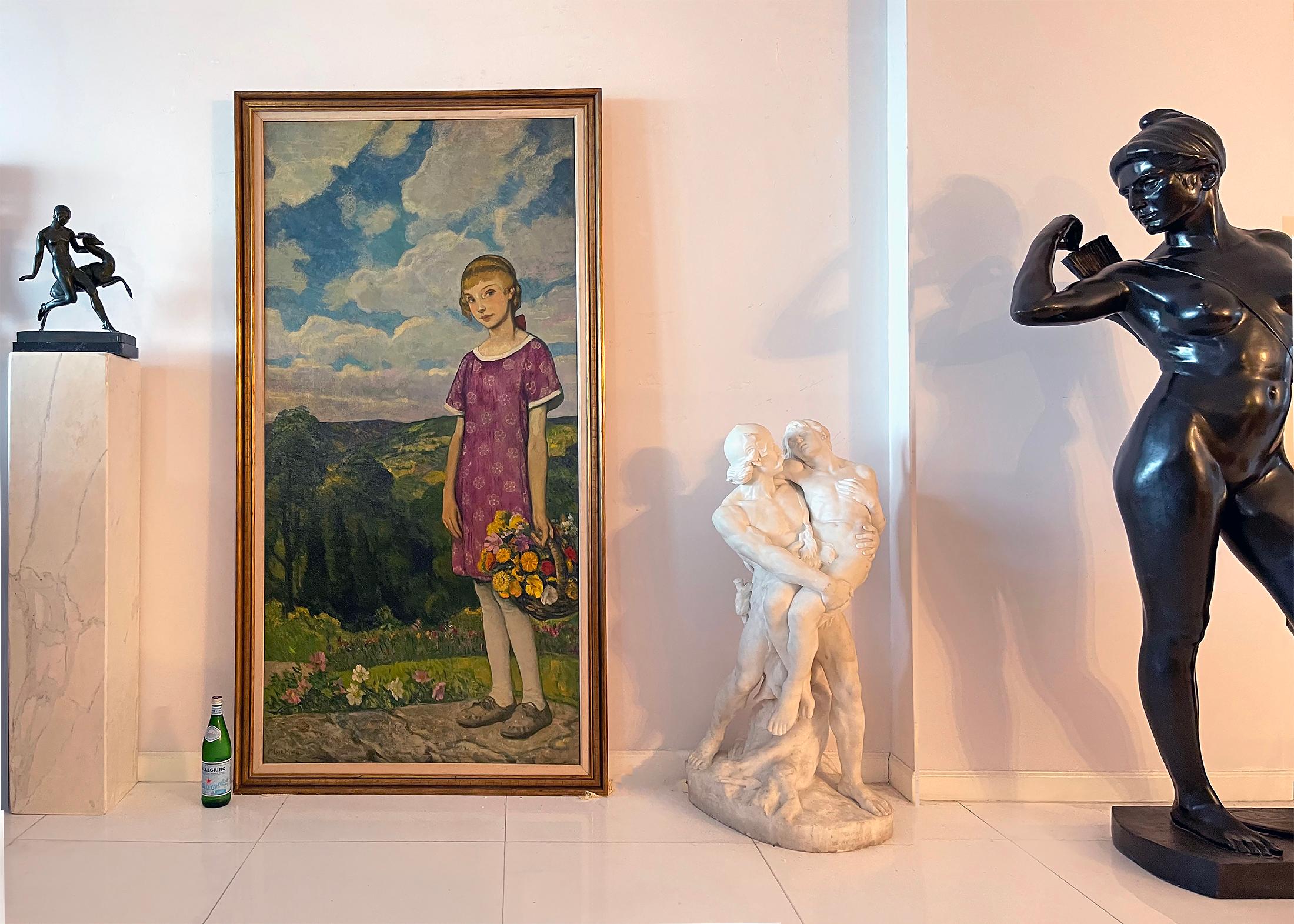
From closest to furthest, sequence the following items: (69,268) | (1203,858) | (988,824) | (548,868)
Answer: (1203,858)
(548,868)
(988,824)
(69,268)

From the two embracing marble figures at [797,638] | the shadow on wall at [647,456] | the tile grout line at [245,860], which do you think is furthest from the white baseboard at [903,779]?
the tile grout line at [245,860]

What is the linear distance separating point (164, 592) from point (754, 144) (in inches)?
99.4

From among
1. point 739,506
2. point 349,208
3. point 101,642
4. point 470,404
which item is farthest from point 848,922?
point 349,208

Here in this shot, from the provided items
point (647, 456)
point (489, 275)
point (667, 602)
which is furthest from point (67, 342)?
point (667, 602)

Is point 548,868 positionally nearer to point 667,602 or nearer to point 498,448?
point 667,602

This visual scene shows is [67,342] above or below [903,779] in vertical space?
above

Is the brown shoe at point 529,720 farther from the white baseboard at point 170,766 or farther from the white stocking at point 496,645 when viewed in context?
the white baseboard at point 170,766

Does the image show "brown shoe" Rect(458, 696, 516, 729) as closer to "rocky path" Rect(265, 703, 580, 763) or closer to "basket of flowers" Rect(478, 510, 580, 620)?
"rocky path" Rect(265, 703, 580, 763)

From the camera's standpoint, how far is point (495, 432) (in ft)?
9.93

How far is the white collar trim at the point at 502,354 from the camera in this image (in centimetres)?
303

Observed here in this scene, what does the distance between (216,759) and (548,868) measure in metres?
1.17

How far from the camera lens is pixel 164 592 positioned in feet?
9.99

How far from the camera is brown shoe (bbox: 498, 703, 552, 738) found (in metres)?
2.98

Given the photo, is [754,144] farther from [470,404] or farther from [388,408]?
[388,408]
